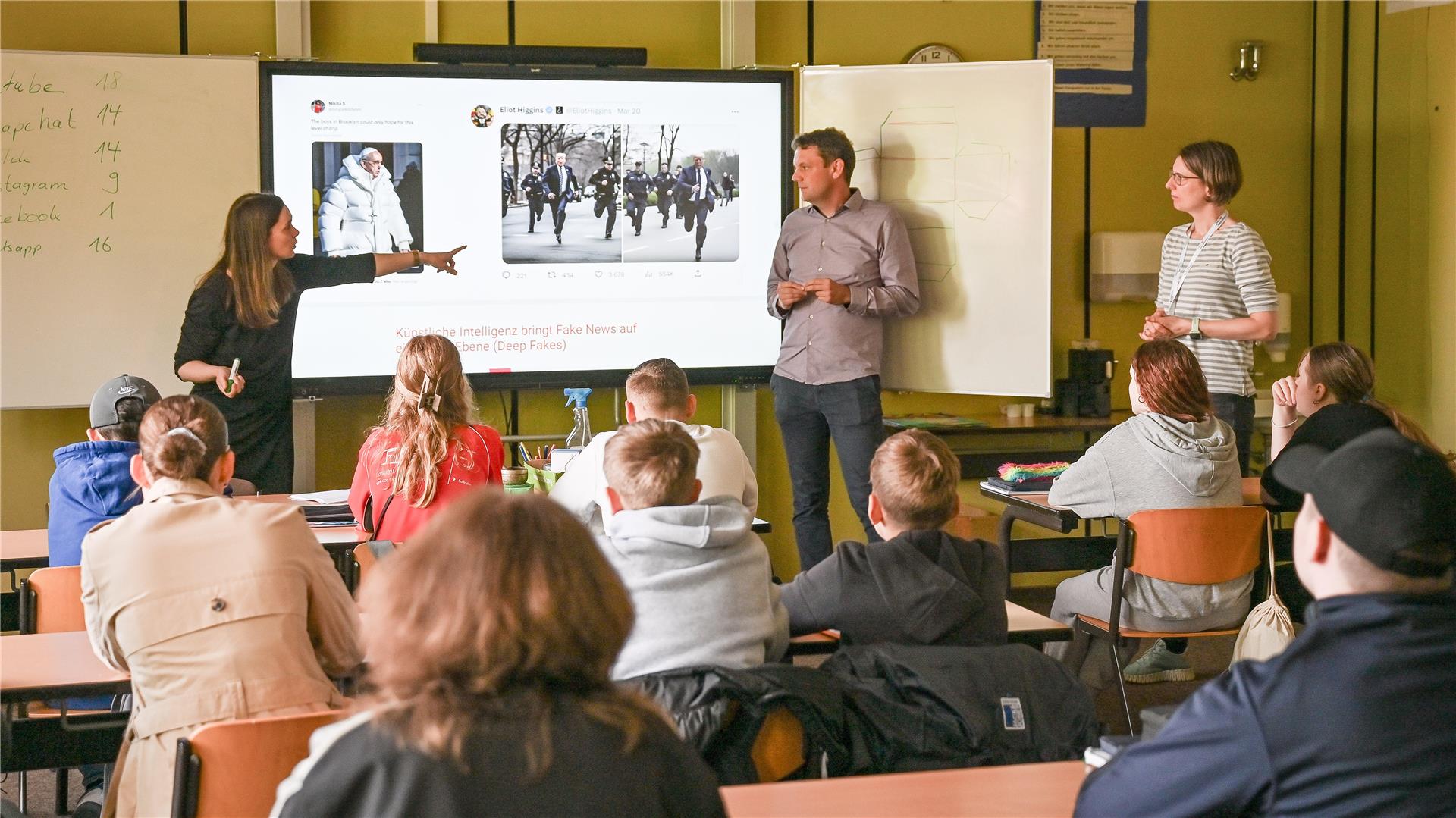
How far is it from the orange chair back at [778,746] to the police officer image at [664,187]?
11.4 ft

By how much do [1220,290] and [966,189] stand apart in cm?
109

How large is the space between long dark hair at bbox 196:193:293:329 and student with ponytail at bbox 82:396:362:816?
2459 millimetres

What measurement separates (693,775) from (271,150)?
4.22m

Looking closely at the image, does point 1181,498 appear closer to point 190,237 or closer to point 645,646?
point 645,646

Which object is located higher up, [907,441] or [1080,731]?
[907,441]

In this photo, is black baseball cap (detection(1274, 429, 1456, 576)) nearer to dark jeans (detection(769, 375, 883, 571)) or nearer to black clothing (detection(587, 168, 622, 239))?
dark jeans (detection(769, 375, 883, 571))

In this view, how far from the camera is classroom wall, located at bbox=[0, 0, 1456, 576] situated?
206 inches

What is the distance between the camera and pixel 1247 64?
589cm

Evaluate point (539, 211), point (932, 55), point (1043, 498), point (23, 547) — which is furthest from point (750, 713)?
point (932, 55)

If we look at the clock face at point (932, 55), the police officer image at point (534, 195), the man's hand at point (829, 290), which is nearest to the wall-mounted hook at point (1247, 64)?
the clock face at point (932, 55)

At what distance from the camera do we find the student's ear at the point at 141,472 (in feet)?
7.16

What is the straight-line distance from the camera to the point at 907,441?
244cm

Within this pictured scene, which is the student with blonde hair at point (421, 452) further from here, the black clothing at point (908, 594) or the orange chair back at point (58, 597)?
the black clothing at point (908, 594)

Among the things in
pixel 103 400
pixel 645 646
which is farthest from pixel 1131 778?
pixel 103 400
